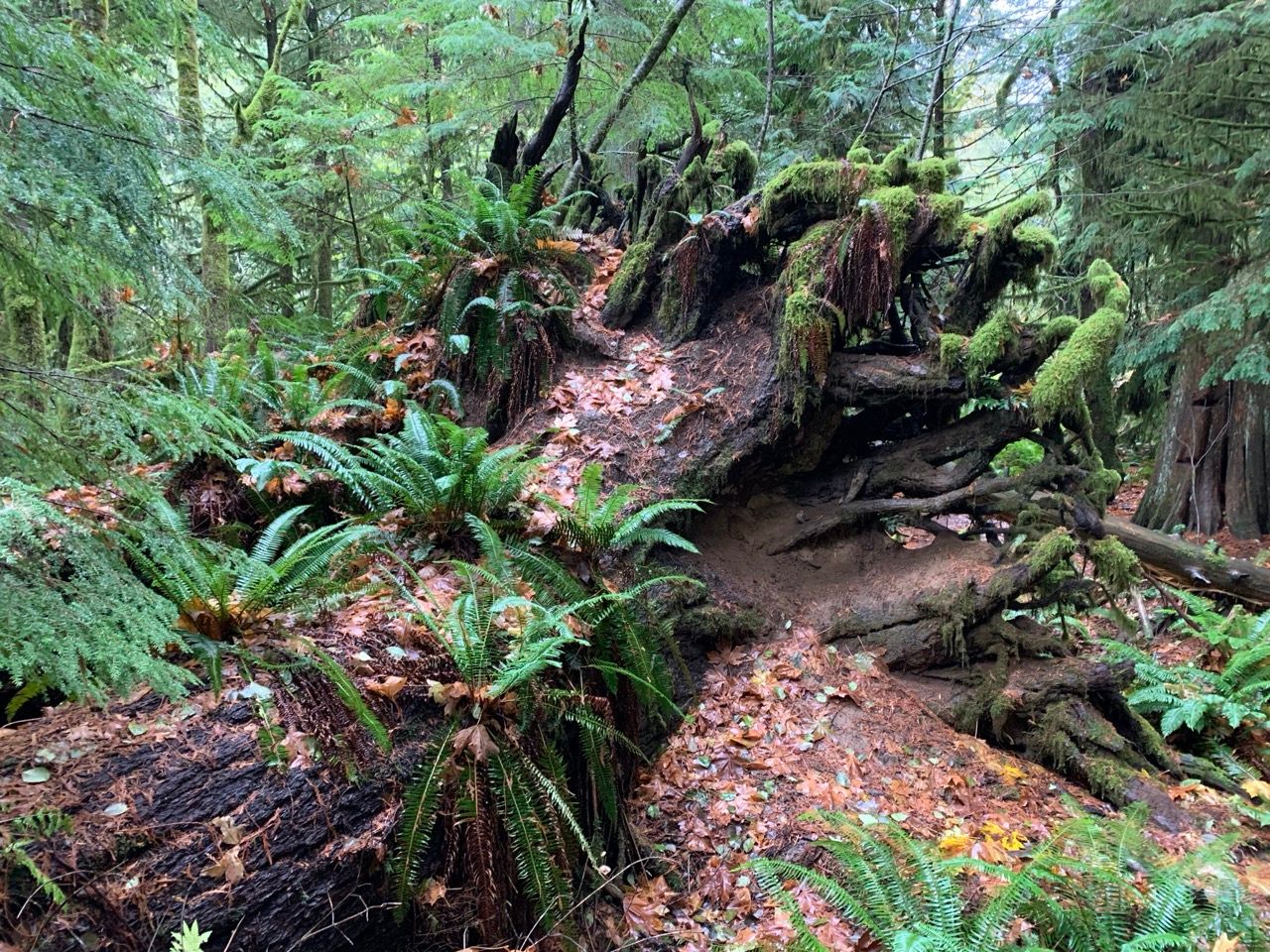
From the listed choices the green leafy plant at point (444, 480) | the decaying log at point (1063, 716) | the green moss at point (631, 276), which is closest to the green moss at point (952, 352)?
the decaying log at point (1063, 716)

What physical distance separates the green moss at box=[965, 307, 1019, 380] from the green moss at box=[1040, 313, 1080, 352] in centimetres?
22

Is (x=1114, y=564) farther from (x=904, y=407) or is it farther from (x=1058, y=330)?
(x=904, y=407)

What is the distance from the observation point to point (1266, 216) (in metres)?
7.32

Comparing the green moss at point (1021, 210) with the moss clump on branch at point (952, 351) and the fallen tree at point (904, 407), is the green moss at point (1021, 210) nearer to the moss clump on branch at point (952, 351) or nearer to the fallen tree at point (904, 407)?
the fallen tree at point (904, 407)

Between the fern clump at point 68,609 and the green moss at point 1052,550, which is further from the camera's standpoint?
the green moss at point 1052,550

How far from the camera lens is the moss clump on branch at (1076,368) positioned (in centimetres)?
499

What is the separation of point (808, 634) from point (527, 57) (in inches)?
290

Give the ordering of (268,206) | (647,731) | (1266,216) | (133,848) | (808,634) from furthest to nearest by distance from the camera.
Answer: (1266,216) → (808,634) → (647,731) → (268,206) → (133,848)

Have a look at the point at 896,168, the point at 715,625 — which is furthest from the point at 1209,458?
the point at 715,625

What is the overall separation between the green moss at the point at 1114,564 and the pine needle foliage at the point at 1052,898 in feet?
6.81

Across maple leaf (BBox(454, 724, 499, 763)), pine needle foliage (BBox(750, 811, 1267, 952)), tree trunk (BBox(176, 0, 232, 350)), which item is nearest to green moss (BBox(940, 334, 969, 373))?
pine needle foliage (BBox(750, 811, 1267, 952))

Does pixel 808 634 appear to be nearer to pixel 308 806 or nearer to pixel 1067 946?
pixel 1067 946

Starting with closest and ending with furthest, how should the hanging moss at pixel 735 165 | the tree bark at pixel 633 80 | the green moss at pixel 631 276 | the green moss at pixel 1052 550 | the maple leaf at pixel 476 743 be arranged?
the maple leaf at pixel 476 743
the green moss at pixel 1052 550
the green moss at pixel 631 276
the hanging moss at pixel 735 165
the tree bark at pixel 633 80

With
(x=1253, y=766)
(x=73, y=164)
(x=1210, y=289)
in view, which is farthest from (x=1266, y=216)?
(x=73, y=164)
